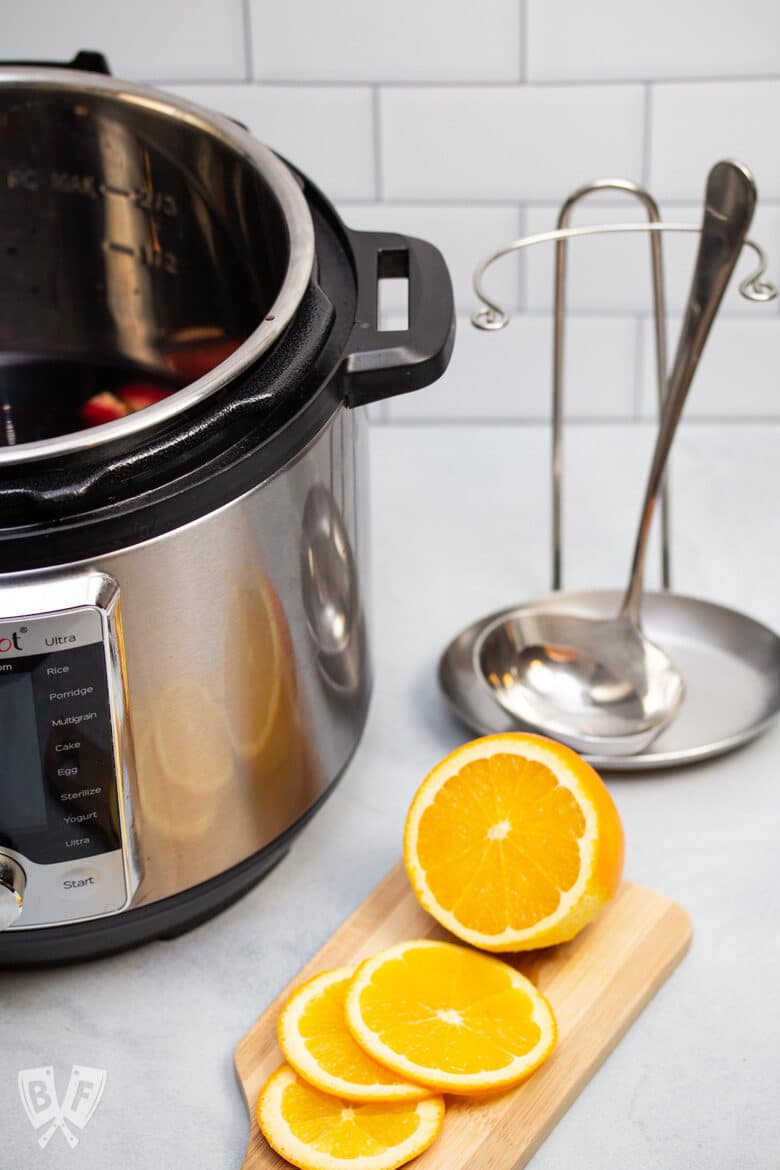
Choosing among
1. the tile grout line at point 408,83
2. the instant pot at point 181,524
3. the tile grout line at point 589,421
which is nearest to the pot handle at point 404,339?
the instant pot at point 181,524

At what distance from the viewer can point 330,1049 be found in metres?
0.72

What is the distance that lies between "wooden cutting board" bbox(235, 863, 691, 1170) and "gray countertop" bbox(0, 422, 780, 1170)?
0.02 metres

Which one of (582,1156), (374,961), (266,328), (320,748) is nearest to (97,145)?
(266,328)

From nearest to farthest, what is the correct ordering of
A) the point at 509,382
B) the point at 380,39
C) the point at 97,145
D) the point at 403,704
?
the point at 97,145, the point at 403,704, the point at 380,39, the point at 509,382

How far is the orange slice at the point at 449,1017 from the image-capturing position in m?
0.69

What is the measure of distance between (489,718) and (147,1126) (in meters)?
0.37

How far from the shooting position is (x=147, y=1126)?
74 cm

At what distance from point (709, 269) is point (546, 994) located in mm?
444

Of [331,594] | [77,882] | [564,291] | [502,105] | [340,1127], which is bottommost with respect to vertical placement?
[340,1127]

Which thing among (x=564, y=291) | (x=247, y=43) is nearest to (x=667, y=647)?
(x=564, y=291)

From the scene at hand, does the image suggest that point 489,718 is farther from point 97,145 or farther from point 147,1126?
point 97,145

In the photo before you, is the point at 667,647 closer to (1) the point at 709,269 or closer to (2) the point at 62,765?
(1) the point at 709,269

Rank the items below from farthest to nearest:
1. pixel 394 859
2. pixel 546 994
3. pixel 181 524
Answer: pixel 394 859 → pixel 546 994 → pixel 181 524

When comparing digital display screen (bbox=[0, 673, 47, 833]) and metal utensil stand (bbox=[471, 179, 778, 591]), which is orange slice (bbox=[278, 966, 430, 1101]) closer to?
digital display screen (bbox=[0, 673, 47, 833])
